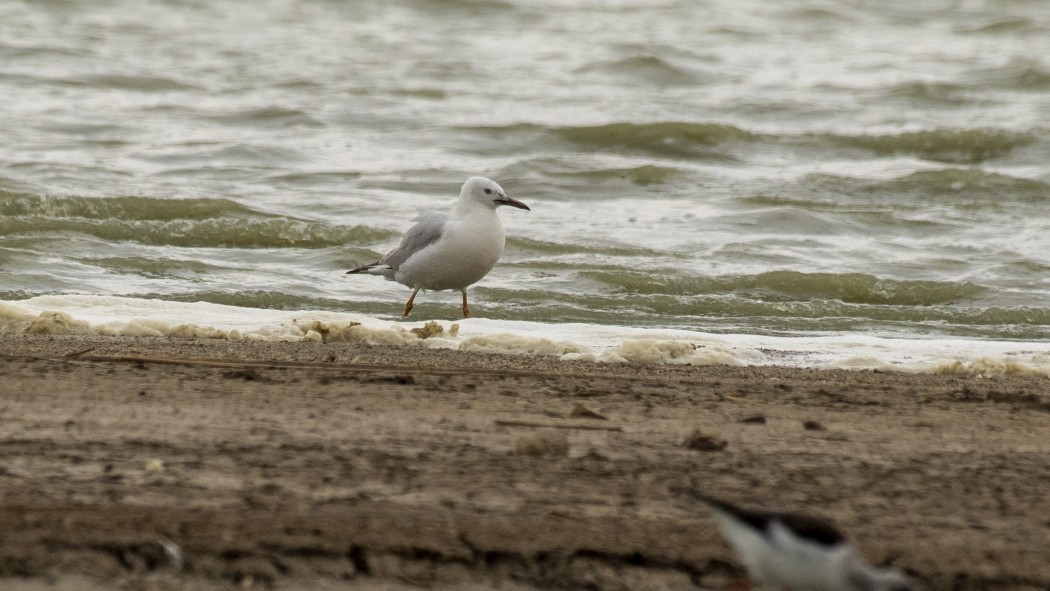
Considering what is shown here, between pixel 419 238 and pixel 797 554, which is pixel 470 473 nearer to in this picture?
pixel 797 554

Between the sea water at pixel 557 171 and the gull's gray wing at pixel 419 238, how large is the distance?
1.17 feet

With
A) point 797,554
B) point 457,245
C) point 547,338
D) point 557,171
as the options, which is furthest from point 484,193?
point 797,554

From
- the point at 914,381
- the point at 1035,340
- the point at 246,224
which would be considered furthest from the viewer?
the point at 246,224

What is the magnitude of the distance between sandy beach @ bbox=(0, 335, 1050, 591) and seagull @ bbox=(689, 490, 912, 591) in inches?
18.5

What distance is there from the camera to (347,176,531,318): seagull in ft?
25.4

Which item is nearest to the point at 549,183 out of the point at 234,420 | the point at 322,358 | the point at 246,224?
the point at 246,224

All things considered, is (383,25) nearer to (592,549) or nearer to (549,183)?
(549,183)

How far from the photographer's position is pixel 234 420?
411cm

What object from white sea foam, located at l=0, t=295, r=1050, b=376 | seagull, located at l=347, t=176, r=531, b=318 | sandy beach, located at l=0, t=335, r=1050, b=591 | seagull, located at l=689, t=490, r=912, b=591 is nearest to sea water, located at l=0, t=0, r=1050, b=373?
white sea foam, located at l=0, t=295, r=1050, b=376

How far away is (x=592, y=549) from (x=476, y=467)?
599mm

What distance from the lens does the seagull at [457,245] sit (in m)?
7.74

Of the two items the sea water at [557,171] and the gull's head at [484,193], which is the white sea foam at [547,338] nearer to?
the sea water at [557,171]

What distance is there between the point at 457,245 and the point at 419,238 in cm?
38

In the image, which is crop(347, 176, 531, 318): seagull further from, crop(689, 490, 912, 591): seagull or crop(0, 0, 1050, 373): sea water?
crop(689, 490, 912, 591): seagull
